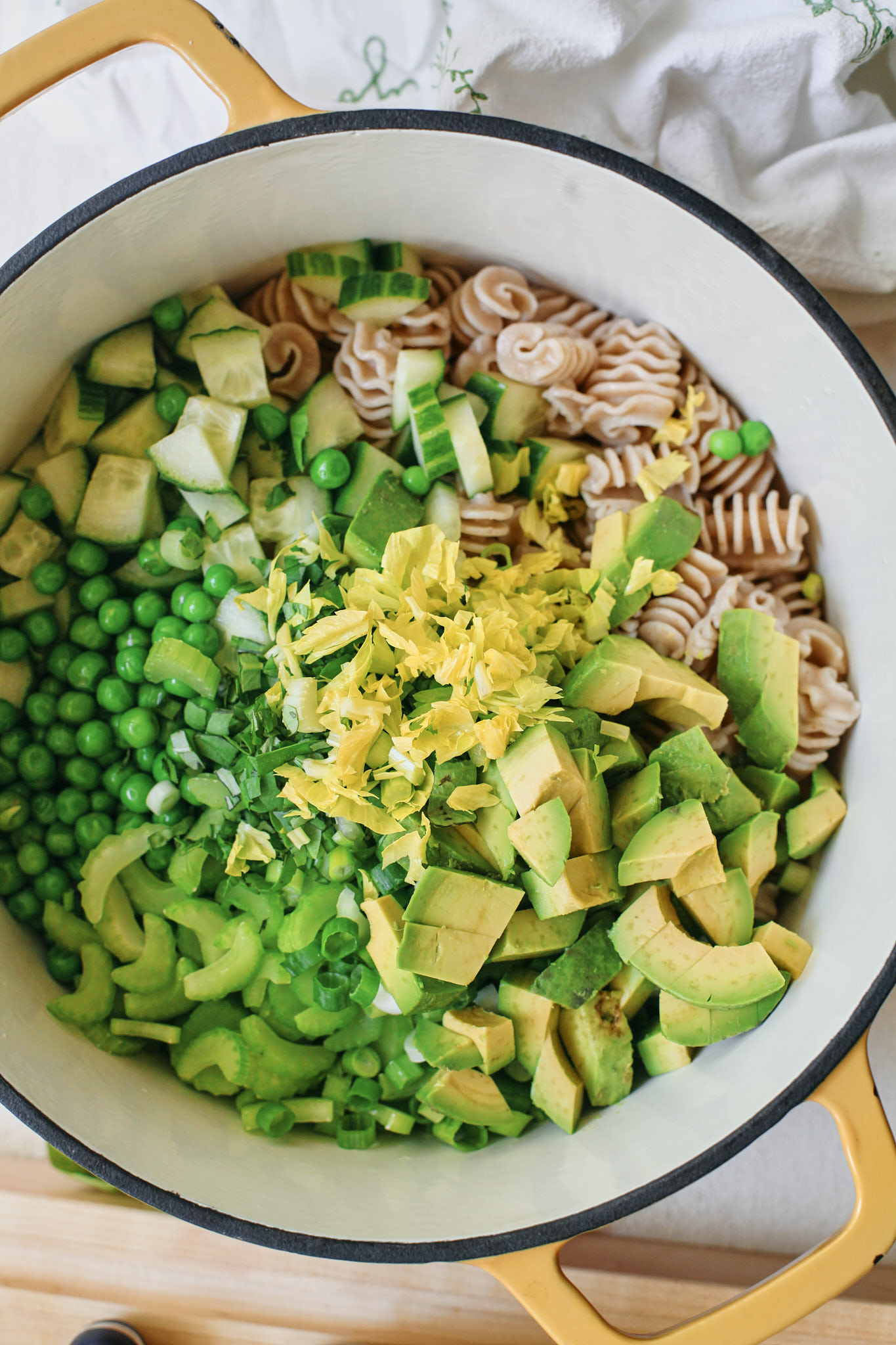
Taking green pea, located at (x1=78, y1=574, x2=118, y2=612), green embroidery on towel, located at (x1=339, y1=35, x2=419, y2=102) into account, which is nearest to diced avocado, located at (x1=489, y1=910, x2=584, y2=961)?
green pea, located at (x1=78, y1=574, x2=118, y2=612)

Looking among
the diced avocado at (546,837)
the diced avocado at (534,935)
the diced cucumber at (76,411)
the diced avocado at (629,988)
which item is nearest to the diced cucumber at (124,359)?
the diced cucumber at (76,411)

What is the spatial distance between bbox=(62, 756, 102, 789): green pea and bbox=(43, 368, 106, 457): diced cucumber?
661 mm

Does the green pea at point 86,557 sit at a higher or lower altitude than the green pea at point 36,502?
lower

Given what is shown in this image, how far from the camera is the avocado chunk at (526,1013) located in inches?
71.3

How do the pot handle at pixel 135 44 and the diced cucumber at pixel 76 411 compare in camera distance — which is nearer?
the pot handle at pixel 135 44

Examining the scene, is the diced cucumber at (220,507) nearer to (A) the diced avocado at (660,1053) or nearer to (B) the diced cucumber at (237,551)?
(B) the diced cucumber at (237,551)

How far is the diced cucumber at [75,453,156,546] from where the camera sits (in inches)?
78.6

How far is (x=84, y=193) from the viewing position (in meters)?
2.29

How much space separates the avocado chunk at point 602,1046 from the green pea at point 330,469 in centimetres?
115

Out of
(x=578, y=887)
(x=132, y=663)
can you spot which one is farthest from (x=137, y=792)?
(x=578, y=887)

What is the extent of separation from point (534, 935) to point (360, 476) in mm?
985

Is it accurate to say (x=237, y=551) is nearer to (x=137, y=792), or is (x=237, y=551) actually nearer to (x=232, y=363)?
(x=232, y=363)

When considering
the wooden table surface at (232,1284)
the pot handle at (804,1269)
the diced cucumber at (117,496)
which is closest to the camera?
the pot handle at (804,1269)

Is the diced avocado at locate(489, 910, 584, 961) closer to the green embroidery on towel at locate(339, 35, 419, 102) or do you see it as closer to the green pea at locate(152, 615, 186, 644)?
the green pea at locate(152, 615, 186, 644)
